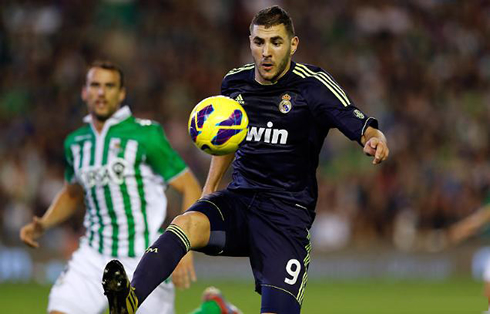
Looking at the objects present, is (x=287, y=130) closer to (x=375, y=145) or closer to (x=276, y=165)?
(x=276, y=165)

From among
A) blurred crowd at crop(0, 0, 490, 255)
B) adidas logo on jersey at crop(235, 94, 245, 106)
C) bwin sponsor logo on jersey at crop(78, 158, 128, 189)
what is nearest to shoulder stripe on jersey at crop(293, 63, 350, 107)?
adidas logo on jersey at crop(235, 94, 245, 106)

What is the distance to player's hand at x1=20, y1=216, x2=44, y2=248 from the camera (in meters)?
7.20

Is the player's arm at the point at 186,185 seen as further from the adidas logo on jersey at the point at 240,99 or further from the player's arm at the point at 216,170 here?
the adidas logo on jersey at the point at 240,99

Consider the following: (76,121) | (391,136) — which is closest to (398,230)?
(391,136)

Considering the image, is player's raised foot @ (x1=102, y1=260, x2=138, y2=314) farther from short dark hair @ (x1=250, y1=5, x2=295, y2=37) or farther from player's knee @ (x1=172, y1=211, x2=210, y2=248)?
short dark hair @ (x1=250, y1=5, x2=295, y2=37)

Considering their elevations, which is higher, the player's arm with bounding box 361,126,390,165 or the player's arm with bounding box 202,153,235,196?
the player's arm with bounding box 361,126,390,165

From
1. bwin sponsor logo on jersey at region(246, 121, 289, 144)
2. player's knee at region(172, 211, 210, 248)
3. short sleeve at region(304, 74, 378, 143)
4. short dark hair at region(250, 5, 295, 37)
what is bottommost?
player's knee at region(172, 211, 210, 248)

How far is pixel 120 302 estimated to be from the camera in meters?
4.83

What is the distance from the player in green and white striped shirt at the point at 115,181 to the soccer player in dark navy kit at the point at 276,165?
1.08m

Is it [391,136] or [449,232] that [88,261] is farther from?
[391,136]

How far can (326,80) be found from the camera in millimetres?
5844

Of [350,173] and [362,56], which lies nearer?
[350,173]

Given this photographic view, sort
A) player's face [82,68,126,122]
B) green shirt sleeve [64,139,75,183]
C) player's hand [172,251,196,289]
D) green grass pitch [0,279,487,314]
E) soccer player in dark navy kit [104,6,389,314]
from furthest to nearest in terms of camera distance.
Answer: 1. green grass pitch [0,279,487,314]
2. green shirt sleeve [64,139,75,183]
3. player's face [82,68,126,122]
4. player's hand [172,251,196,289]
5. soccer player in dark navy kit [104,6,389,314]

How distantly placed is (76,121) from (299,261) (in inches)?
433
